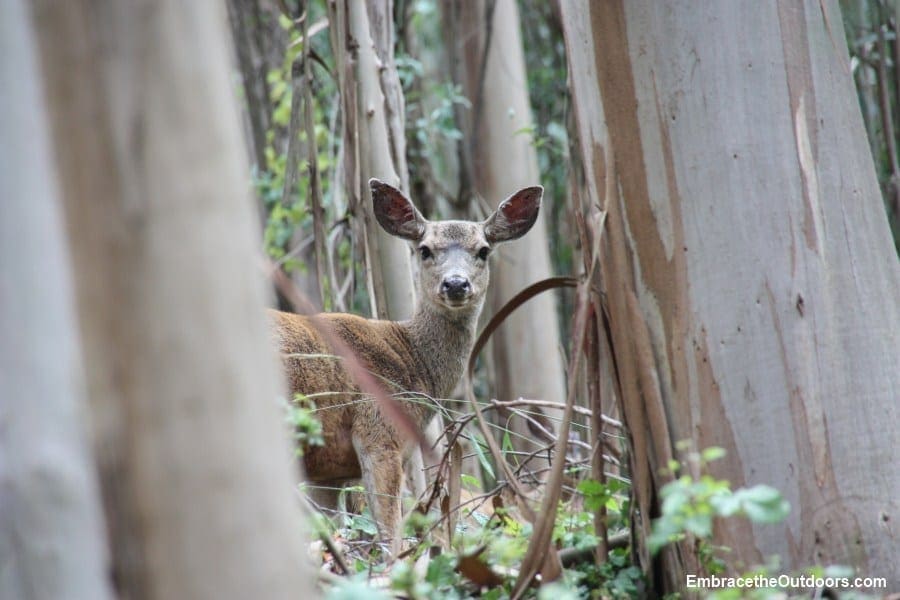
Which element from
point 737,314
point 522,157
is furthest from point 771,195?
point 522,157

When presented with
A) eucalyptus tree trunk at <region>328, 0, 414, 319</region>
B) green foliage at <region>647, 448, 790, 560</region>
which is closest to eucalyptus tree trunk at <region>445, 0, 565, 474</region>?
eucalyptus tree trunk at <region>328, 0, 414, 319</region>

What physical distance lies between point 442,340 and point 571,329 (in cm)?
319

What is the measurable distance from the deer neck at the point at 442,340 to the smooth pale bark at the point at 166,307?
15.2 feet

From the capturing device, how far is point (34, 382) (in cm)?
287

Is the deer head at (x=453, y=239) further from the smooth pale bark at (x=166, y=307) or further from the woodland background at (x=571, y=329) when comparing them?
the smooth pale bark at (x=166, y=307)

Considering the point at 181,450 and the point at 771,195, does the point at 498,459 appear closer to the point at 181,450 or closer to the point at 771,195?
the point at 771,195

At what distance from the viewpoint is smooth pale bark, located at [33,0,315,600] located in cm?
178

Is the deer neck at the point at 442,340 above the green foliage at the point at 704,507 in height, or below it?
above

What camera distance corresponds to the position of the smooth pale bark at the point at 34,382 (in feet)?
7.80

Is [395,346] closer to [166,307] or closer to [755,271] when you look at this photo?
[755,271]

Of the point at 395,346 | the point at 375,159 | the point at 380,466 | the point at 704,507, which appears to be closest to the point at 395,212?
the point at 375,159

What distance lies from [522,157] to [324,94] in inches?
77.7

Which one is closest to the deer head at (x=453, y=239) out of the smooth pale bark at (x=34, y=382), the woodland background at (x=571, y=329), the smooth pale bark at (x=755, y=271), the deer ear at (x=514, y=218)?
the deer ear at (x=514, y=218)

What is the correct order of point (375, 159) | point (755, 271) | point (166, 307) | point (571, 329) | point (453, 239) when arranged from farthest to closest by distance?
point (453, 239)
point (375, 159)
point (571, 329)
point (755, 271)
point (166, 307)
